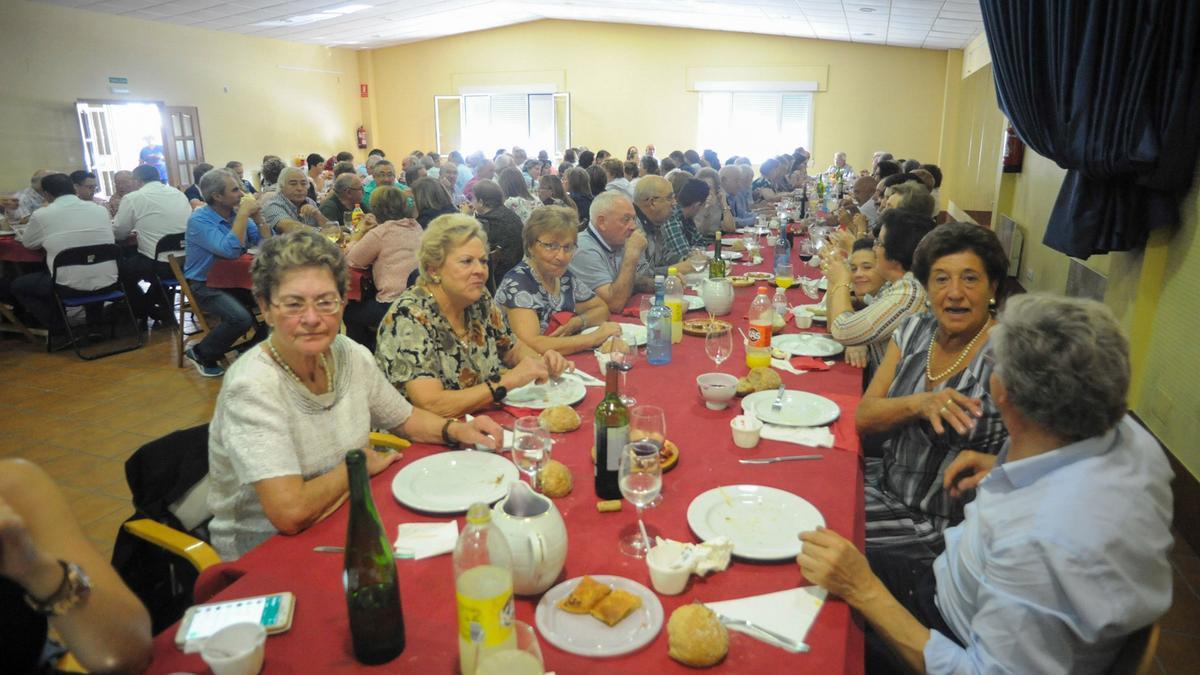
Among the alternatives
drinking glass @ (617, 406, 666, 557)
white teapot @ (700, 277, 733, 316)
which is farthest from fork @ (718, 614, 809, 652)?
white teapot @ (700, 277, 733, 316)

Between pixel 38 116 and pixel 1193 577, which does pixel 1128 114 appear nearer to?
pixel 1193 577

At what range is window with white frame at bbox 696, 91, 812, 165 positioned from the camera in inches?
557

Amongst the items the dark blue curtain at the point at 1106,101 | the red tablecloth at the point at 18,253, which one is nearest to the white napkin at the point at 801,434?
the dark blue curtain at the point at 1106,101

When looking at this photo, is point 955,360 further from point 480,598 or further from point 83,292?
point 83,292

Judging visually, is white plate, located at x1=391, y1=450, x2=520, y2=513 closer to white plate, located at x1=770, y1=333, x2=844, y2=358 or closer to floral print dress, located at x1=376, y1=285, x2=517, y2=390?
floral print dress, located at x1=376, y1=285, x2=517, y2=390

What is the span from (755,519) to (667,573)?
1.14 ft

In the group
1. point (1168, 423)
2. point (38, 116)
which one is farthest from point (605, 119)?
point (1168, 423)

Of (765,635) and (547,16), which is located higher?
(547,16)

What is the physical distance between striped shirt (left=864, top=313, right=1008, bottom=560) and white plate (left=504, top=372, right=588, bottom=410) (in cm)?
98

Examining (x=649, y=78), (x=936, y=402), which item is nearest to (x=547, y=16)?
(x=649, y=78)

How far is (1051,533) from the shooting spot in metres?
1.18

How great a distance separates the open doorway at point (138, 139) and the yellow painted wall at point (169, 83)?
6.2 inches

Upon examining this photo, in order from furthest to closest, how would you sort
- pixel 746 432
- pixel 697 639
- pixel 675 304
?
1. pixel 675 304
2. pixel 746 432
3. pixel 697 639

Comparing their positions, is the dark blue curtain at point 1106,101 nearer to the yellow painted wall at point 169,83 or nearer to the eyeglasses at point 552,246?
the eyeglasses at point 552,246
